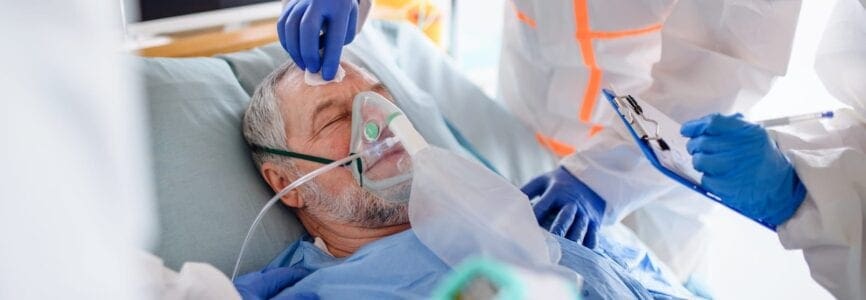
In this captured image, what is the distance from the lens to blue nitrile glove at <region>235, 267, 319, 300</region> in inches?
51.5

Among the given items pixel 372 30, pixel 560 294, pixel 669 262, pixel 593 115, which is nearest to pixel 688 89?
pixel 593 115

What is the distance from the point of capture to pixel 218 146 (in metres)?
1.59

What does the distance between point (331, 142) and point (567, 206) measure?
575 mm

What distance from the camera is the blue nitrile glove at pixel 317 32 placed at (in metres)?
1.37

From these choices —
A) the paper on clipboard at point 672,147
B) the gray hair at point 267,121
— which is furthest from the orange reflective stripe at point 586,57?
the gray hair at point 267,121

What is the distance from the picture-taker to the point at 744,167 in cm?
120

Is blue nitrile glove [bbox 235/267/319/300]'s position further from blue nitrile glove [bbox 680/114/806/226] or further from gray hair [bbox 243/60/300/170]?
blue nitrile glove [bbox 680/114/806/226]

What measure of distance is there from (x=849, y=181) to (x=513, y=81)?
1.06m

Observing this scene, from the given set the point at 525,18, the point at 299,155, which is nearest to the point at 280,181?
the point at 299,155

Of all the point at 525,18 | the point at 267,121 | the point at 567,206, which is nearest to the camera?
the point at 267,121

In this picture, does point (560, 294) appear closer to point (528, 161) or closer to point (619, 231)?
point (619, 231)

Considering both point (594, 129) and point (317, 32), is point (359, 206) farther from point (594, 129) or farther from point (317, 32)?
point (594, 129)

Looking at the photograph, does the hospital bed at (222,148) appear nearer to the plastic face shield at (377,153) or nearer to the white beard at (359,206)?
the white beard at (359,206)

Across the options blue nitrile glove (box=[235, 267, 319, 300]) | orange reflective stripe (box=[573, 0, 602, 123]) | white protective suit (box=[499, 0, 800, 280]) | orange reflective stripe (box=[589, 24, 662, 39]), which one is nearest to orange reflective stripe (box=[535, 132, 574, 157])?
white protective suit (box=[499, 0, 800, 280])
